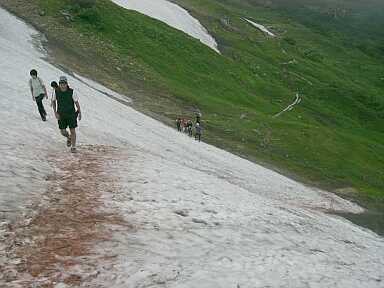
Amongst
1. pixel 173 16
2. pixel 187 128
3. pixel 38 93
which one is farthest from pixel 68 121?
pixel 173 16

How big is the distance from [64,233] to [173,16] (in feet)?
323

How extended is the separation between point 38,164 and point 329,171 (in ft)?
138

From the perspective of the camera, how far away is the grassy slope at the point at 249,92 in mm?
58625

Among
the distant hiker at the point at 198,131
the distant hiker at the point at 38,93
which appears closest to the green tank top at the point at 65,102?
the distant hiker at the point at 38,93

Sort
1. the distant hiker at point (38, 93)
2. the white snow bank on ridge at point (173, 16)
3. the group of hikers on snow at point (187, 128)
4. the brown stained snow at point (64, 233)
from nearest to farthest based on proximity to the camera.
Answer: the brown stained snow at point (64, 233) < the distant hiker at point (38, 93) < the group of hikers on snow at point (187, 128) < the white snow bank on ridge at point (173, 16)

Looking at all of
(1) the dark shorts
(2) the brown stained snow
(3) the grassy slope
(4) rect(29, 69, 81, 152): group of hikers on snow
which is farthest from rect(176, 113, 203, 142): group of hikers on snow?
(2) the brown stained snow

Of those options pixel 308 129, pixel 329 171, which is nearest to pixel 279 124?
pixel 308 129

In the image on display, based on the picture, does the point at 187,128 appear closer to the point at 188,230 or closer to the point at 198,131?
the point at 198,131

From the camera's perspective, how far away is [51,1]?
77.1 m

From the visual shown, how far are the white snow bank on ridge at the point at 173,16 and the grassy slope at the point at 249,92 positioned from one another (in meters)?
3.57

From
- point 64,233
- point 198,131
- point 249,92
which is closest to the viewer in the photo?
point 64,233

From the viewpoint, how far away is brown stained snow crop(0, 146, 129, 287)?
12.3 meters

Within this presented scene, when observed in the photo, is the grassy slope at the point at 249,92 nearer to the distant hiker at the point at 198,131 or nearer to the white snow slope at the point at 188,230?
the distant hiker at the point at 198,131

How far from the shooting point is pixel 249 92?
8619 centimetres
